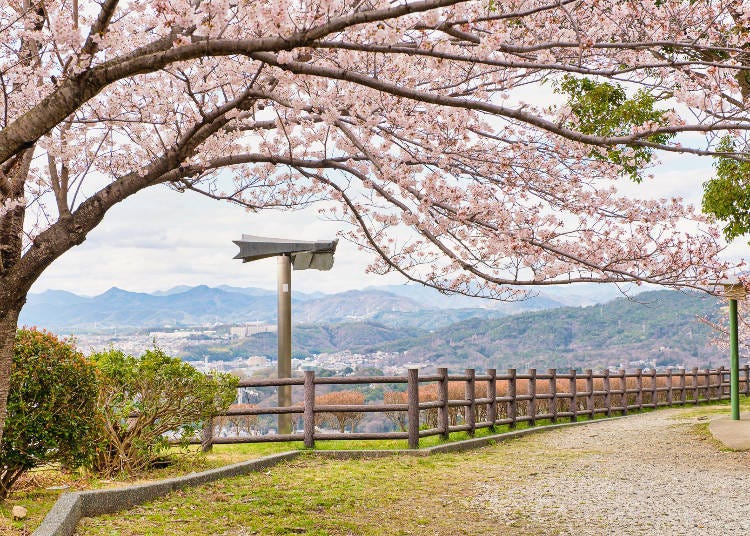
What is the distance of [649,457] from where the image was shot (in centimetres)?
991

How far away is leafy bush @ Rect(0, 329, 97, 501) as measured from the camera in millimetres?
5969

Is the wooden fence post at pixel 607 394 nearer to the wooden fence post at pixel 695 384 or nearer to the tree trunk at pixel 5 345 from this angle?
the wooden fence post at pixel 695 384

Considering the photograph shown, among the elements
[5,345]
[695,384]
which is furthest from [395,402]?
[695,384]

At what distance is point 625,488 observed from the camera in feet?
25.0

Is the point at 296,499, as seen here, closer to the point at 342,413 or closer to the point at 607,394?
the point at 342,413

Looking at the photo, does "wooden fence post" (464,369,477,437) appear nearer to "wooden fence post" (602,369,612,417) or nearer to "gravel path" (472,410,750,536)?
"gravel path" (472,410,750,536)

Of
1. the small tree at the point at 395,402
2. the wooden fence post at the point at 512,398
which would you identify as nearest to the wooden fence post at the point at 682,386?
the wooden fence post at the point at 512,398

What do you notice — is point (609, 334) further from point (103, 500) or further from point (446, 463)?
point (103, 500)

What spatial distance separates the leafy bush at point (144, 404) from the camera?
23.6 ft

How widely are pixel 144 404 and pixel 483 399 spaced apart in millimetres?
6727

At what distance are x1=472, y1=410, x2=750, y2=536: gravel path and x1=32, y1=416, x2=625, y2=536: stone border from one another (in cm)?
210

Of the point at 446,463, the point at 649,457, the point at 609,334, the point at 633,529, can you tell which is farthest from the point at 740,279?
the point at 609,334

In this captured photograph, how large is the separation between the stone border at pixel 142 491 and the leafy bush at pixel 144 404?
61 centimetres

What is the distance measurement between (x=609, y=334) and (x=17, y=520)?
5411 cm
